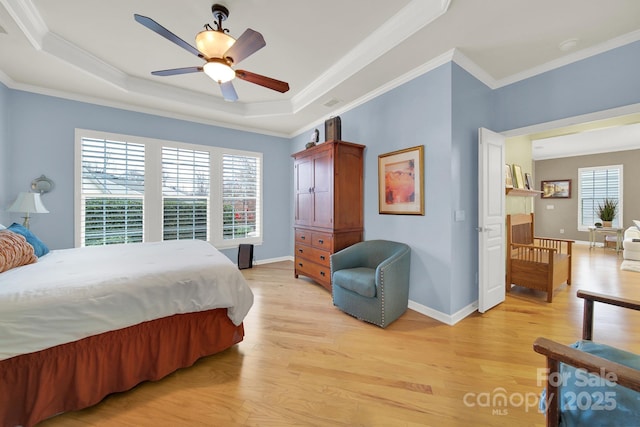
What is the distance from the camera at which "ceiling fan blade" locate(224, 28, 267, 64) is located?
5.65ft

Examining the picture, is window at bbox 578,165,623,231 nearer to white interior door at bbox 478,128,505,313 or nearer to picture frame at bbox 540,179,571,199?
picture frame at bbox 540,179,571,199

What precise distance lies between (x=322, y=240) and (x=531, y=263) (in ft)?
9.29

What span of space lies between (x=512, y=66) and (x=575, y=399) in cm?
319

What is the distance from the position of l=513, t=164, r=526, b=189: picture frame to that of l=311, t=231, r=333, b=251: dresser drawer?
310cm

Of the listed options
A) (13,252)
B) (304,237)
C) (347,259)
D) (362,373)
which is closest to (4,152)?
(13,252)

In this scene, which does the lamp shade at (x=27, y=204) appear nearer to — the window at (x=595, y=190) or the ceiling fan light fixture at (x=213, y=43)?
the ceiling fan light fixture at (x=213, y=43)

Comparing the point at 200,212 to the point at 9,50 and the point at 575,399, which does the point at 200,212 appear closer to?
the point at 9,50

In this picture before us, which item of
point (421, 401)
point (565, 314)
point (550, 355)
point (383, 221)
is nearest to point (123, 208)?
point (383, 221)

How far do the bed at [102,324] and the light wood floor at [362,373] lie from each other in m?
0.14

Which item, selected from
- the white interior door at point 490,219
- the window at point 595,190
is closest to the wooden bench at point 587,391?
the white interior door at point 490,219

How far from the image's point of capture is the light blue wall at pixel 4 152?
2.91m

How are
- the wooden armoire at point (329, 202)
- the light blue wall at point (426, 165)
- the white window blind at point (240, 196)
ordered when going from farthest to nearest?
the white window blind at point (240, 196) < the wooden armoire at point (329, 202) < the light blue wall at point (426, 165)

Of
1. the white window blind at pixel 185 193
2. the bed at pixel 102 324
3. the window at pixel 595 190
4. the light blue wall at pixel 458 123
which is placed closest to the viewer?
the bed at pixel 102 324

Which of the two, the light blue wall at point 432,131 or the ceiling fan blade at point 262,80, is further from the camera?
the light blue wall at point 432,131
